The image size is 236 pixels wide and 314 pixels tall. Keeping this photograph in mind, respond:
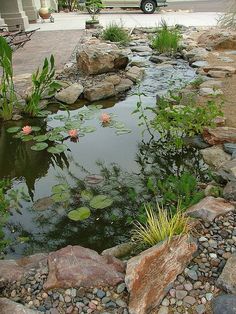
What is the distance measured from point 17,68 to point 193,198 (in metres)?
5.28

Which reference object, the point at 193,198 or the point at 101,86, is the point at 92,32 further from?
the point at 193,198

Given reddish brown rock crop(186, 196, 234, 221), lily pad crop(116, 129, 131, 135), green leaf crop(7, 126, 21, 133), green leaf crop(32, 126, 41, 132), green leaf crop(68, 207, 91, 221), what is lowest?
green leaf crop(68, 207, 91, 221)

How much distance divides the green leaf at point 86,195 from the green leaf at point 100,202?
0.05 meters

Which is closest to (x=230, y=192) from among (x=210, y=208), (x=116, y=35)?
(x=210, y=208)

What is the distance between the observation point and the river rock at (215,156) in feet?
11.3

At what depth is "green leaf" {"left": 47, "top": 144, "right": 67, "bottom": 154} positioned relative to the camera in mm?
3916

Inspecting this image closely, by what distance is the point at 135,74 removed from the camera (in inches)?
247

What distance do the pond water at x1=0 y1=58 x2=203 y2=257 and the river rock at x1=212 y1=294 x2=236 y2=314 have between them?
3.26 feet

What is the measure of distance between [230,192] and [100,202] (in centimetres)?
106

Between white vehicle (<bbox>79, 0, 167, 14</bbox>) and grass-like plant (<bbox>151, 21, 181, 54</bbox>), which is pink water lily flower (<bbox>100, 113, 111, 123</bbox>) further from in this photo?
white vehicle (<bbox>79, 0, 167, 14</bbox>)

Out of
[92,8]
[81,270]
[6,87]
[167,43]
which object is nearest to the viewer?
[81,270]

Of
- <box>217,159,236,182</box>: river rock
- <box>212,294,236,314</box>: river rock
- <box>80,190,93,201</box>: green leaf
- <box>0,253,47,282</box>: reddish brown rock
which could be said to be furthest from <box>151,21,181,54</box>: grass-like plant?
<box>212,294,236,314</box>: river rock

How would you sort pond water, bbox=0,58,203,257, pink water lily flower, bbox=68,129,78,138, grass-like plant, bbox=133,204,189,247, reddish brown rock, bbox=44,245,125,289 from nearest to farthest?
reddish brown rock, bbox=44,245,125,289 < grass-like plant, bbox=133,204,189,247 < pond water, bbox=0,58,203,257 < pink water lily flower, bbox=68,129,78,138

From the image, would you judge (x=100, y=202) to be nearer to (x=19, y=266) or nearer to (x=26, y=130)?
(x=19, y=266)
